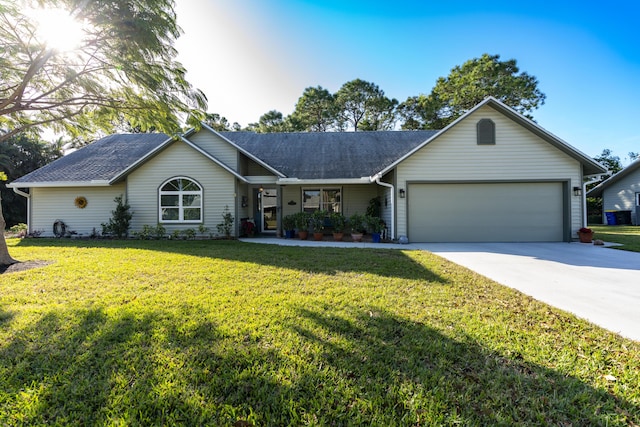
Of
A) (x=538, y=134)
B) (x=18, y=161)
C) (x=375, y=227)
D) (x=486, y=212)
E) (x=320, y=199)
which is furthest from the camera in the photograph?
(x=18, y=161)

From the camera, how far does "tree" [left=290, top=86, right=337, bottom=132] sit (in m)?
29.1

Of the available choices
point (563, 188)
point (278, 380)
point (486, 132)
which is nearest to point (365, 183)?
point (486, 132)

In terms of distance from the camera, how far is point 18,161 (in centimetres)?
2131

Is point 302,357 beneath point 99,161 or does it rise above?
beneath

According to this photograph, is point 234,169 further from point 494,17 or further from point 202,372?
point 494,17

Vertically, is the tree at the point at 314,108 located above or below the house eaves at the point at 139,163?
above

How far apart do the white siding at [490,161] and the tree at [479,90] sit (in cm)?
1759

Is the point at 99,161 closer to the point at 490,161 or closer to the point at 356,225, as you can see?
the point at 356,225

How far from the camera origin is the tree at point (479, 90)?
24734 mm

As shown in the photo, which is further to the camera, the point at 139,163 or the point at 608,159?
the point at 608,159

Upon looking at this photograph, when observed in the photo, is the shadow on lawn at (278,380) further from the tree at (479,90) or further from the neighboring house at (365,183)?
the tree at (479,90)

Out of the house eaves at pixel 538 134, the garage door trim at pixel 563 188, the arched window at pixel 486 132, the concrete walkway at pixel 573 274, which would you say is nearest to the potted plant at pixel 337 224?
the garage door trim at pixel 563 188

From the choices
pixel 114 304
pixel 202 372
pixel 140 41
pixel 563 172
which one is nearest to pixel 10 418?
pixel 202 372

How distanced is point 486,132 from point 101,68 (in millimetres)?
11798
